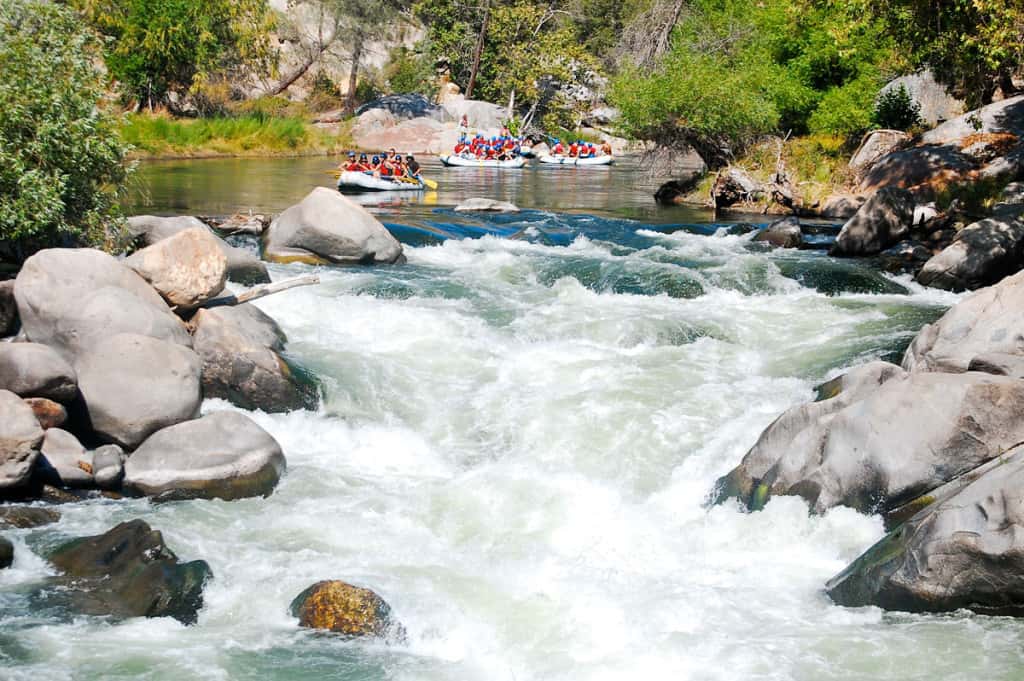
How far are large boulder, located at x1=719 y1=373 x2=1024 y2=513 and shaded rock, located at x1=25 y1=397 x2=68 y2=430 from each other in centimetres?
551

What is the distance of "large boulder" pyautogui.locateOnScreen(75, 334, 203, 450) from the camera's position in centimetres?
838

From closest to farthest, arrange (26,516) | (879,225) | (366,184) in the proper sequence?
(26,516) < (879,225) < (366,184)

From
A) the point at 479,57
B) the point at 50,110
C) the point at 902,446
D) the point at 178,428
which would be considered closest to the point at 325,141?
the point at 479,57

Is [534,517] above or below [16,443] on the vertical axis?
below

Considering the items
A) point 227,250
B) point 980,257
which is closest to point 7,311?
point 227,250

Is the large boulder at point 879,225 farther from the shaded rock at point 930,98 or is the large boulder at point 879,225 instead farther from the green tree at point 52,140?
the green tree at point 52,140

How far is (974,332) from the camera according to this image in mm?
9047

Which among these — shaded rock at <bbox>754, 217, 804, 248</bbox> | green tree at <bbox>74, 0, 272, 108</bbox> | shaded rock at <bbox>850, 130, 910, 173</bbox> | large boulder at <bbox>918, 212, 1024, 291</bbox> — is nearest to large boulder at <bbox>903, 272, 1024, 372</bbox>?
large boulder at <bbox>918, 212, 1024, 291</bbox>

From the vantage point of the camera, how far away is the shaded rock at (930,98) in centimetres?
2145

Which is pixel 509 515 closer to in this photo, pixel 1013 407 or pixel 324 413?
pixel 324 413

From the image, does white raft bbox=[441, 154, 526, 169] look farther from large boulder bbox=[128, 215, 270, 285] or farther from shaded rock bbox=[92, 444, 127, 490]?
shaded rock bbox=[92, 444, 127, 490]

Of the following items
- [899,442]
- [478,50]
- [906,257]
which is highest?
[478,50]

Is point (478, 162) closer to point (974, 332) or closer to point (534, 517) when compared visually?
point (974, 332)

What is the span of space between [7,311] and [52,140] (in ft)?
6.11
